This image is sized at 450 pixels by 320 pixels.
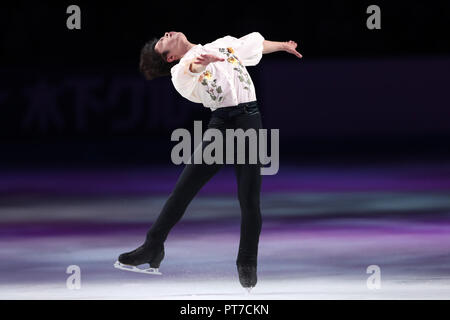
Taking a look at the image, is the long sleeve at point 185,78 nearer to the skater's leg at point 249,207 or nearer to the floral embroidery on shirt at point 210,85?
the floral embroidery on shirt at point 210,85

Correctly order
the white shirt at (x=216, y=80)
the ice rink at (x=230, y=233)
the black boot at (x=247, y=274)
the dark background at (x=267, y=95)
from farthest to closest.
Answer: the dark background at (x=267, y=95) < the ice rink at (x=230, y=233) < the black boot at (x=247, y=274) < the white shirt at (x=216, y=80)

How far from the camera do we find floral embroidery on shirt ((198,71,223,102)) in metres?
5.02

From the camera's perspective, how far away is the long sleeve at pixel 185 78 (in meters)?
5.02

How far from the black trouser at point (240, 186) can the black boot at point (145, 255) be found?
4cm

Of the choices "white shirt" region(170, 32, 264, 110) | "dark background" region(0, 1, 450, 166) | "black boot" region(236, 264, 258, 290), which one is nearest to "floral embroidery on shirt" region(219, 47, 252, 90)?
"white shirt" region(170, 32, 264, 110)

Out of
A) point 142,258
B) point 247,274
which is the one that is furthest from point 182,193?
point 247,274

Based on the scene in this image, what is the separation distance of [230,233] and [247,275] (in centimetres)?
196

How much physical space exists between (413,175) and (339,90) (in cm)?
312

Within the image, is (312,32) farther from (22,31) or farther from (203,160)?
(203,160)

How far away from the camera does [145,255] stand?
520 cm

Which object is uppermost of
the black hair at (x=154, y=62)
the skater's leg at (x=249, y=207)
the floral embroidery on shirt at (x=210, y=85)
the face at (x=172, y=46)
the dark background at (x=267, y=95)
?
the dark background at (x=267, y=95)

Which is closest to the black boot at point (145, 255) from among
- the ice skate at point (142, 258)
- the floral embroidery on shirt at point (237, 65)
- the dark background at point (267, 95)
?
the ice skate at point (142, 258)

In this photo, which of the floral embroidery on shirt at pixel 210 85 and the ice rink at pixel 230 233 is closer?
the floral embroidery on shirt at pixel 210 85

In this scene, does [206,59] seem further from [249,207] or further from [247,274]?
[247,274]
